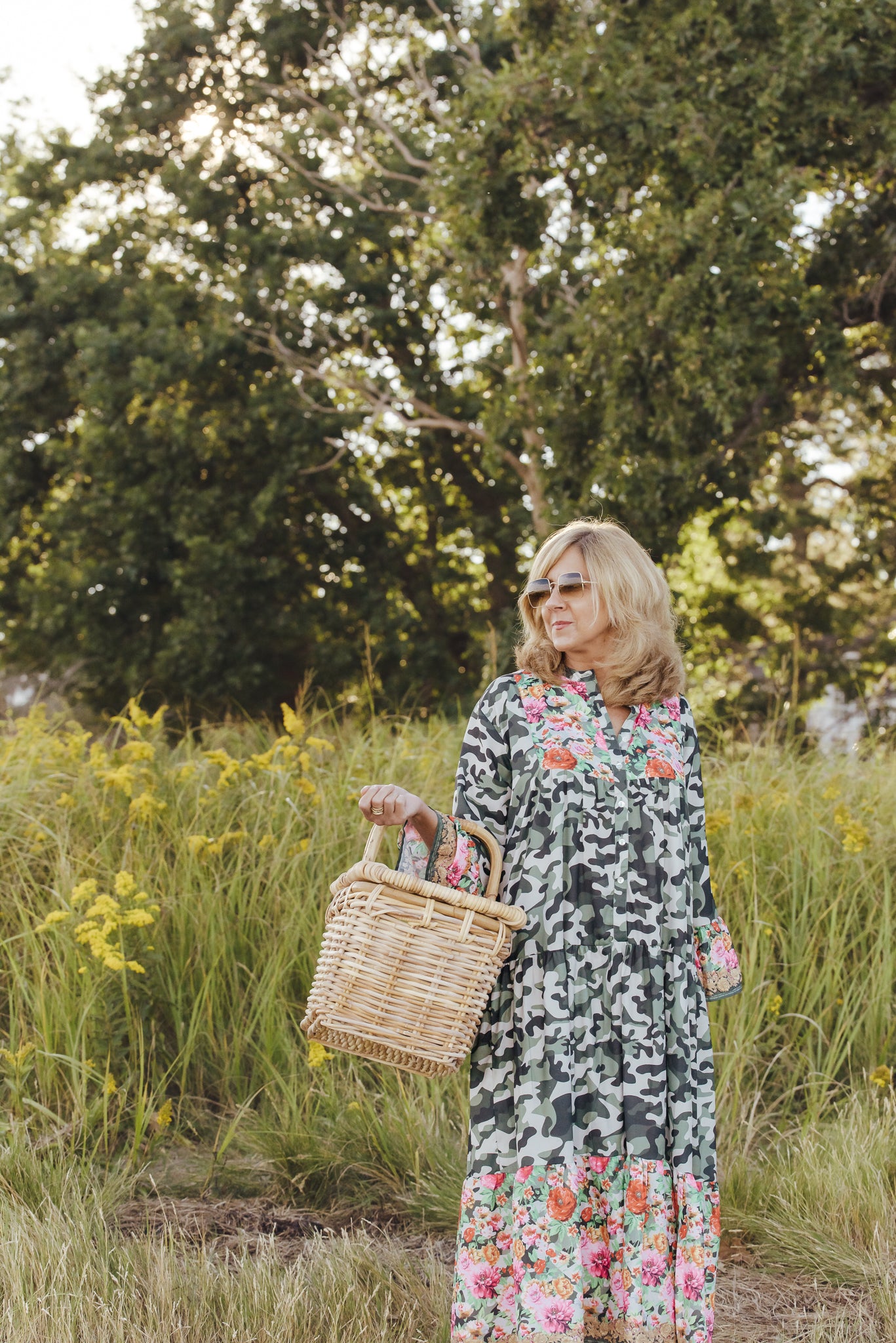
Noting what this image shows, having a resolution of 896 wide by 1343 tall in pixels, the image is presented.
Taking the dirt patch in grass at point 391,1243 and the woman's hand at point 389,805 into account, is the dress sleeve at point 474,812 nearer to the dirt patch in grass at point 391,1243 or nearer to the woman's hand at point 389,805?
the woman's hand at point 389,805

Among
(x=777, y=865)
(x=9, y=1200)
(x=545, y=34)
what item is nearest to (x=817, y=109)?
(x=545, y=34)

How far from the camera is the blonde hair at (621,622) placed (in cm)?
232

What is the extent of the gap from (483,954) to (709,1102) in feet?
1.91

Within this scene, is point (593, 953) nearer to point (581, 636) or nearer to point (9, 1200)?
point (581, 636)

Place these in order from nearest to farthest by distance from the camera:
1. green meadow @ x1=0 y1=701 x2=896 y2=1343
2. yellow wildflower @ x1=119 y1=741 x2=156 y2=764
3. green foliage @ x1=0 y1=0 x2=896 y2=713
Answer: green meadow @ x1=0 y1=701 x2=896 y2=1343, yellow wildflower @ x1=119 y1=741 x2=156 y2=764, green foliage @ x1=0 y1=0 x2=896 y2=713

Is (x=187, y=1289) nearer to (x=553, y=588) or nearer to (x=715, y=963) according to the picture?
(x=715, y=963)

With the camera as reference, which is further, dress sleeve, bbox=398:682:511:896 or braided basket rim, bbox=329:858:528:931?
dress sleeve, bbox=398:682:511:896

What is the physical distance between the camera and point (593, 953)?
214 centimetres

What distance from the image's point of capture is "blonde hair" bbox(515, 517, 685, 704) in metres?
2.32

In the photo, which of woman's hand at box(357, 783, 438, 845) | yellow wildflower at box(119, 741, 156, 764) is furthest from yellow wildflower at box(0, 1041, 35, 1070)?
woman's hand at box(357, 783, 438, 845)

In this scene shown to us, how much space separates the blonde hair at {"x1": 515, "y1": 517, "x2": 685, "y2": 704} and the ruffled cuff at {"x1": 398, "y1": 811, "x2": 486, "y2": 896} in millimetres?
399

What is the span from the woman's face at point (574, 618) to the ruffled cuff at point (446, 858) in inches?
17.5

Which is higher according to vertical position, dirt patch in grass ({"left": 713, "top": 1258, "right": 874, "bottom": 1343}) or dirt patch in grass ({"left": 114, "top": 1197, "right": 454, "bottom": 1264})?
dirt patch in grass ({"left": 114, "top": 1197, "right": 454, "bottom": 1264})

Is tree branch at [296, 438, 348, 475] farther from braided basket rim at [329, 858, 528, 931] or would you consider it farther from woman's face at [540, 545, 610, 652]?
braided basket rim at [329, 858, 528, 931]
